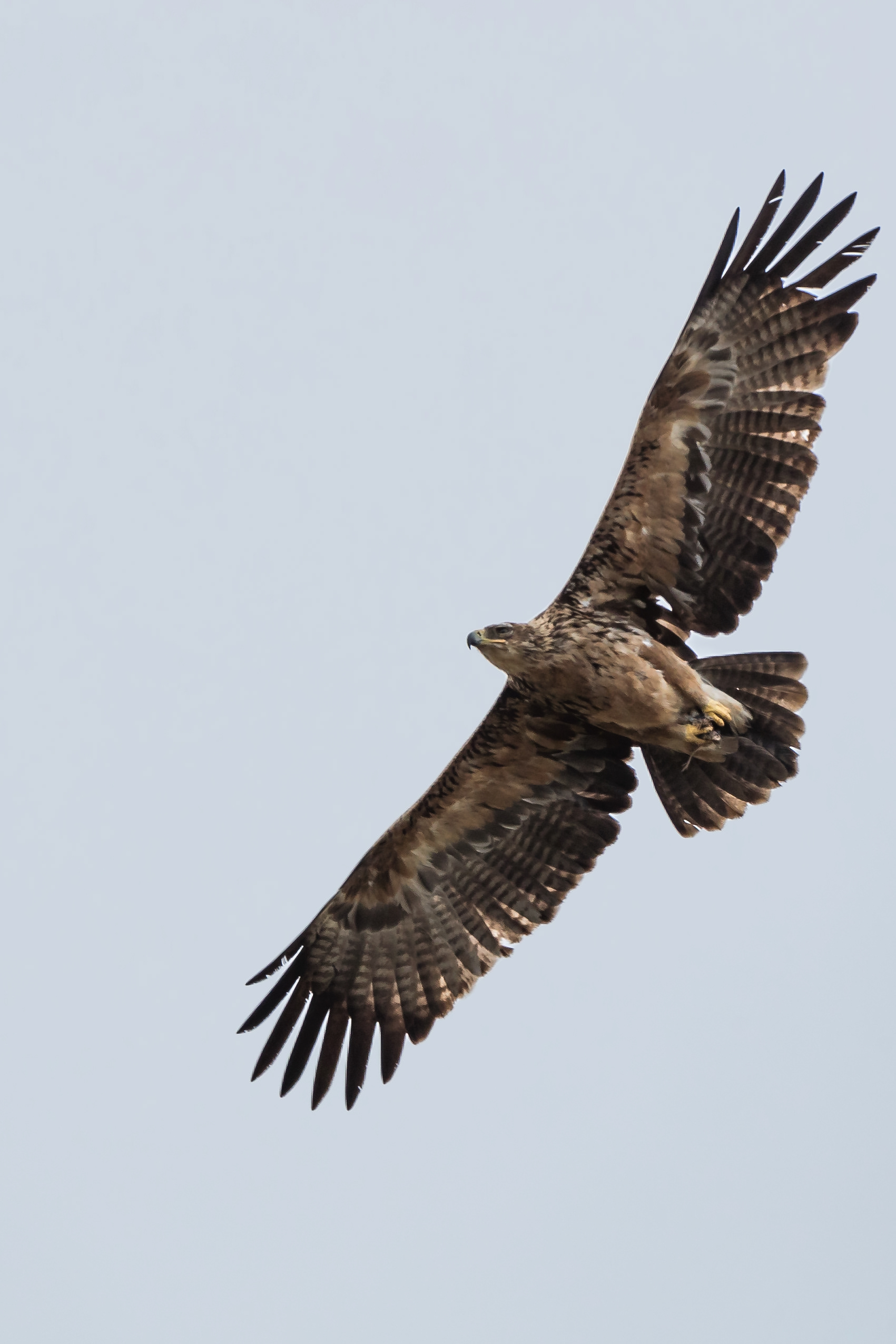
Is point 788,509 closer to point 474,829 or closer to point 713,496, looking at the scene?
point 713,496

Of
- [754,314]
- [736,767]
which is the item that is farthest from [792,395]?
[736,767]

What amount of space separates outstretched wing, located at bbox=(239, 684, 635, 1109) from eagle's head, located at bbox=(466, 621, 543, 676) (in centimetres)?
69

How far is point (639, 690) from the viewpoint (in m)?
13.1

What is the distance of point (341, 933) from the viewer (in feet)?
A: 47.0

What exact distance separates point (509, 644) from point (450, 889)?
7.00 feet

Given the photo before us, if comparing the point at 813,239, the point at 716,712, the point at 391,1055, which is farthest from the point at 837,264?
the point at 391,1055

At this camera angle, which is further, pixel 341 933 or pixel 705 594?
pixel 341 933

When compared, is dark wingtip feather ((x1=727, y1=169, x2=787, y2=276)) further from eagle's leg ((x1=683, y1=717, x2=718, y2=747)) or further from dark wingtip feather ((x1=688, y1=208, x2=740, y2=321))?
eagle's leg ((x1=683, y1=717, x2=718, y2=747))

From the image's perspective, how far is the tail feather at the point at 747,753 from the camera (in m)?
13.4

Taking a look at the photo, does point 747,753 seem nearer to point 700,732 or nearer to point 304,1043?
point 700,732

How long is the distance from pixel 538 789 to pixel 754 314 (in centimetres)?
357

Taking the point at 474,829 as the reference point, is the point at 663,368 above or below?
above

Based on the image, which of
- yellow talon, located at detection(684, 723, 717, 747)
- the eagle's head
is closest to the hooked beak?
the eagle's head

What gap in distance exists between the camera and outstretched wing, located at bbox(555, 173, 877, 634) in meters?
13.1
